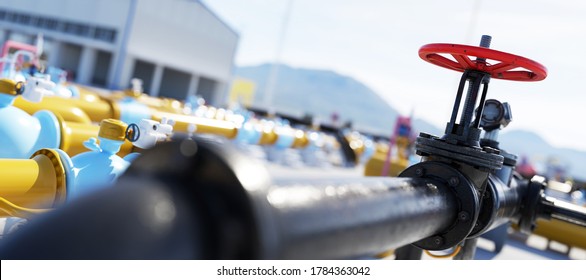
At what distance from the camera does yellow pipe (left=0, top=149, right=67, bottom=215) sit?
2.06 m

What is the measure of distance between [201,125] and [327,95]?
14208 cm

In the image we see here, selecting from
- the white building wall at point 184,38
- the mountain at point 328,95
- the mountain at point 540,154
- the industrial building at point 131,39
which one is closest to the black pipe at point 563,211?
the mountain at point 540,154

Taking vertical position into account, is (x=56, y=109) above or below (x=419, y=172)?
below

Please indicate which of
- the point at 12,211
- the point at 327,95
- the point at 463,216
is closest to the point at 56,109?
the point at 12,211

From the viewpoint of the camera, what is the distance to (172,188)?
567mm

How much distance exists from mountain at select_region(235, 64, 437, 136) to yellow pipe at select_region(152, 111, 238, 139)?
115 m

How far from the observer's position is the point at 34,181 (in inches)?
83.7

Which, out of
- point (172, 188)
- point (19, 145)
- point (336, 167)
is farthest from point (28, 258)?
point (336, 167)

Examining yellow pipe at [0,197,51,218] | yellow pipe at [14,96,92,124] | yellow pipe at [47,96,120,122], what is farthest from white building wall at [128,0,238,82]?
yellow pipe at [0,197,51,218]

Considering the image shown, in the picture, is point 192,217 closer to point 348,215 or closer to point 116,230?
point 116,230

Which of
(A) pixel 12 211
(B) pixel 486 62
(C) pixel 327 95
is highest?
(C) pixel 327 95

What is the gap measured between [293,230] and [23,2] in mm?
31675

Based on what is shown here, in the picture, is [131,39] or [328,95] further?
[328,95]
